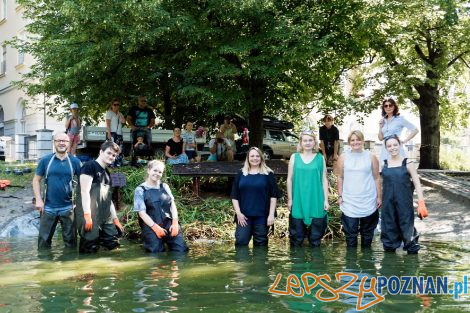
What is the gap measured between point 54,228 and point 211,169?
4452 millimetres

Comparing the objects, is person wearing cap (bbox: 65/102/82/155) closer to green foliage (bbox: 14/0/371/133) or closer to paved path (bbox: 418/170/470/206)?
green foliage (bbox: 14/0/371/133)

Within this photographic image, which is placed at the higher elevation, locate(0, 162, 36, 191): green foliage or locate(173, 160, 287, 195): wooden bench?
locate(173, 160, 287, 195): wooden bench

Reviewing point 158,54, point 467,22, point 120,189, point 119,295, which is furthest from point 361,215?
point 467,22

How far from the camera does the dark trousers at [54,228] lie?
7902 millimetres

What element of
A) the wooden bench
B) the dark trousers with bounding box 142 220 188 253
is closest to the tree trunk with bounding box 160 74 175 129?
the wooden bench

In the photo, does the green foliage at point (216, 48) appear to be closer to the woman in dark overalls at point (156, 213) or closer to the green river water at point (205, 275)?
the woman in dark overalls at point (156, 213)

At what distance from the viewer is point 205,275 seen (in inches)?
243

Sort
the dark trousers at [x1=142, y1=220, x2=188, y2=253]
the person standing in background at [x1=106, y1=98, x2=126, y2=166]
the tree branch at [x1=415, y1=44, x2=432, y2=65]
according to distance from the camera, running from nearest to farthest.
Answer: the dark trousers at [x1=142, y1=220, x2=188, y2=253], the person standing in background at [x1=106, y1=98, x2=126, y2=166], the tree branch at [x1=415, y1=44, x2=432, y2=65]

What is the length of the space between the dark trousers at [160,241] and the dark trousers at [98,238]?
1.59 ft

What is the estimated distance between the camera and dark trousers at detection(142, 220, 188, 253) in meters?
7.75

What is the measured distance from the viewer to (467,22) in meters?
19.1

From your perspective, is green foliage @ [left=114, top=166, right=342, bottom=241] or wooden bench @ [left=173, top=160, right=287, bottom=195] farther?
wooden bench @ [left=173, top=160, right=287, bottom=195]

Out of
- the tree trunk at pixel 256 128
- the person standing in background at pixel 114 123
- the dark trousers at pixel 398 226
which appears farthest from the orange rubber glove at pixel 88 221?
the tree trunk at pixel 256 128

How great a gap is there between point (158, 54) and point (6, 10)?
89.7ft
